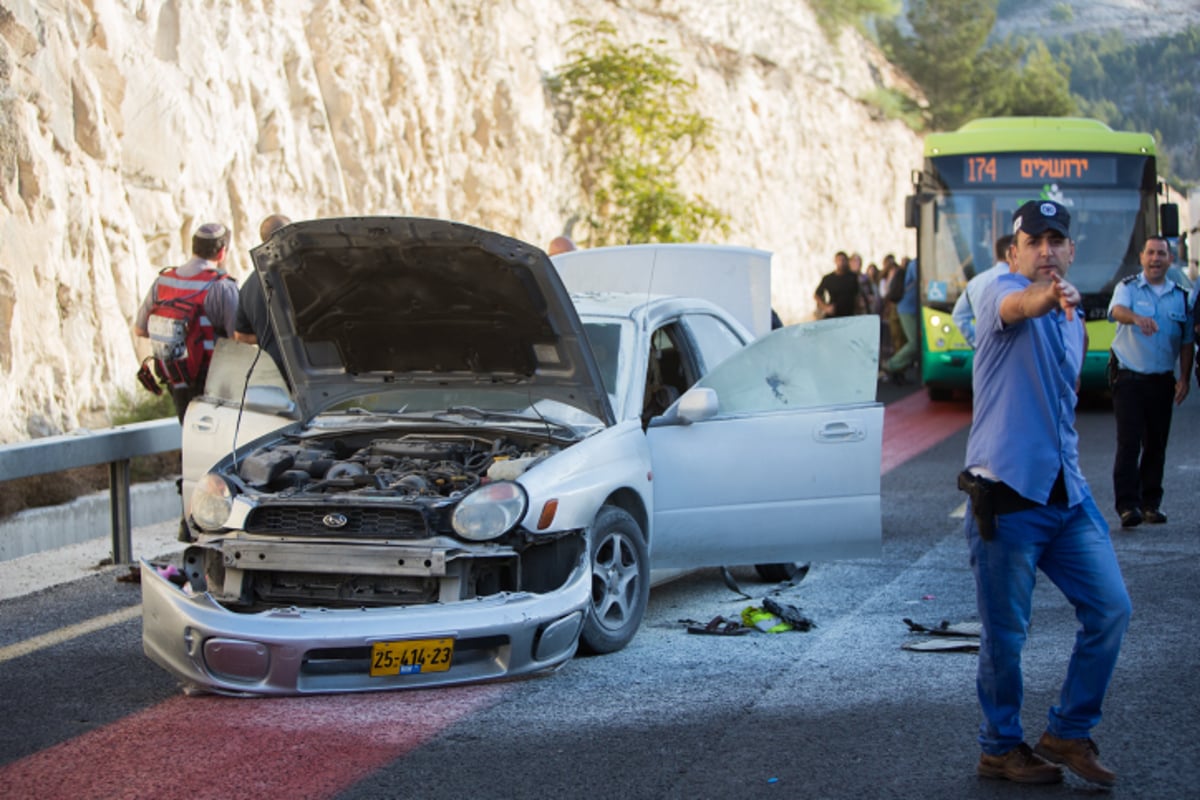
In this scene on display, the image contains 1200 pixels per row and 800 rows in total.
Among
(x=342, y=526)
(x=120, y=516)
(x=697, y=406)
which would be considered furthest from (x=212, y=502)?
(x=120, y=516)

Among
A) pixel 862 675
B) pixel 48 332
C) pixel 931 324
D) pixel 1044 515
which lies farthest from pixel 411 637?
pixel 931 324

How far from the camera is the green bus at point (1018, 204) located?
18875mm

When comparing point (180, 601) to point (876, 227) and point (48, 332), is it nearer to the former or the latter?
→ point (48, 332)

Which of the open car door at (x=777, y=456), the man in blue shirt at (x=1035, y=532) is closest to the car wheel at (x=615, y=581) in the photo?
the open car door at (x=777, y=456)

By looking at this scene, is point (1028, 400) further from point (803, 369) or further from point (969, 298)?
point (969, 298)

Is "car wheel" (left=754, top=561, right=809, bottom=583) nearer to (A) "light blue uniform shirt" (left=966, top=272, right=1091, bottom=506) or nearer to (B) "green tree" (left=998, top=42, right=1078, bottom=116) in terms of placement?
(A) "light blue uniform shirt" (left=966, top=272, right=1091, bottom=506)

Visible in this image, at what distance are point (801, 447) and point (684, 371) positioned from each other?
972 millimetres

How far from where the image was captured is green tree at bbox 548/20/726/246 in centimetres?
2850

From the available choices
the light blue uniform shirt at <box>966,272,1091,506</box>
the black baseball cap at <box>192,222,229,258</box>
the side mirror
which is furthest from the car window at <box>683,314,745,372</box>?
the light blue uniform shirt at <box>966,272,1091,506</box>

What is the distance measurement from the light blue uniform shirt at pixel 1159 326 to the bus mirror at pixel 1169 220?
7.85 meters

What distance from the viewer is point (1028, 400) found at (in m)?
5.06

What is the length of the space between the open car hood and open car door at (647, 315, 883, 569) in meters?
0.56

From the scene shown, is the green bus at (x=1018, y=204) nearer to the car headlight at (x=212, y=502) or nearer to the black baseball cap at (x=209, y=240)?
the black baseball cap at (x=209, y=240)

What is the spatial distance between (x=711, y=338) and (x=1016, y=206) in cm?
1147
